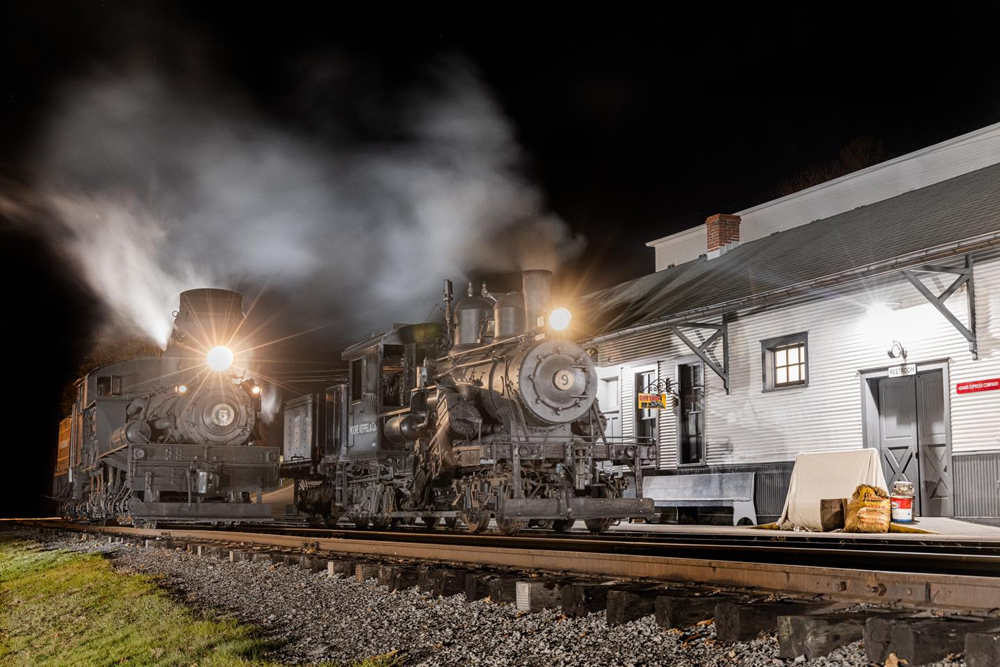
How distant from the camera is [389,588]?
795 centimetres

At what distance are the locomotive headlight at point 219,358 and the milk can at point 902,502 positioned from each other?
13.6 m

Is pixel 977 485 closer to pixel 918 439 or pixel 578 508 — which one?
pixel 918 439

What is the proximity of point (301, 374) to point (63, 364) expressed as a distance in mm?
37737

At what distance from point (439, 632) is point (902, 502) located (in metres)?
12.4

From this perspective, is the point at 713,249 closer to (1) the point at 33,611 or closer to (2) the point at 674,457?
(2) the point at 674,457

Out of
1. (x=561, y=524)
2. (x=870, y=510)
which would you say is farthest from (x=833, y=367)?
(x=561, y=524)

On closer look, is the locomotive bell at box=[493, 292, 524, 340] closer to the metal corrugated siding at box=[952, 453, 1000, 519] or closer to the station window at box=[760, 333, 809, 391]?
the station window at box=[760, 333, 809, 391]

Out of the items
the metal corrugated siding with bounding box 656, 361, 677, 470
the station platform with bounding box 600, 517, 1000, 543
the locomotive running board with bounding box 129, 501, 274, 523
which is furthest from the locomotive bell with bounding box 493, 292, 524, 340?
the metal corrugated siding with bounding box 656, 361, 677, 470

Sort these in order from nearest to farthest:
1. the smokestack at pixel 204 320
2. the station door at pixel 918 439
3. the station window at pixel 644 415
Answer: the station door at pixel 918 439 → the smokestack at pixel 204 320 → the station window at pixel 644 415

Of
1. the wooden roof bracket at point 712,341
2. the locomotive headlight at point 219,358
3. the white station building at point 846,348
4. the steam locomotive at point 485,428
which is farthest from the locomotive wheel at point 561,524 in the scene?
the locomotive headlight at point 219,358

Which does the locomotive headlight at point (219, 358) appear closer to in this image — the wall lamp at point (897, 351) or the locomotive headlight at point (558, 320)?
the locomotive headlight at point (558, 320)

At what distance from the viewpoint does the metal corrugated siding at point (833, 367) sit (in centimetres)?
1606

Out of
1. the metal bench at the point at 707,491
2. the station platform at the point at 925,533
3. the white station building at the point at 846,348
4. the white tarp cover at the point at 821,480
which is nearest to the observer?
the station platform at the point at 925,533

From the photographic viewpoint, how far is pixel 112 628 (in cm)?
813
